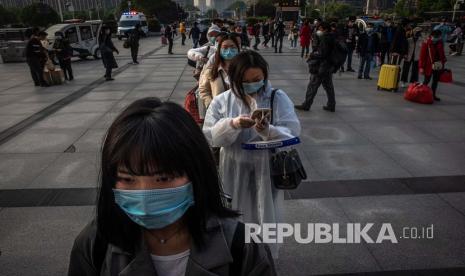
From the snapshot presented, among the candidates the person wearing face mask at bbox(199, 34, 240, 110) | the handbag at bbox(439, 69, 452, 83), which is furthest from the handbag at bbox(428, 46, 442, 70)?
the person wearing face mask at bbox(199, 34, 240, 110)

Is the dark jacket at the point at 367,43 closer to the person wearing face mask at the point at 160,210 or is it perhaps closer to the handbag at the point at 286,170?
the handbag at the point at 286,170

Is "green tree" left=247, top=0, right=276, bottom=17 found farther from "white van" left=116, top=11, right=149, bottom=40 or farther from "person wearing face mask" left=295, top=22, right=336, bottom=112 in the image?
"person wearing face mask" left=295, top=22, right=336, bottom=112

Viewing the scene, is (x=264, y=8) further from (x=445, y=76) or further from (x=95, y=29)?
(x=445, y=76)

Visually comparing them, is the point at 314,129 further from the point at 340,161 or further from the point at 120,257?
the point at 120,257

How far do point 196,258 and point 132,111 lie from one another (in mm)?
514

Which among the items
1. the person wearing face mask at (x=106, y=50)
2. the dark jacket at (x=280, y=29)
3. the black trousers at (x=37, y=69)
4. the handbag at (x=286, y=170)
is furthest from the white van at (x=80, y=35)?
the handbag at (x=286, y=170)

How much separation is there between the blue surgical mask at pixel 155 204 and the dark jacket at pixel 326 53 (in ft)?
22.4

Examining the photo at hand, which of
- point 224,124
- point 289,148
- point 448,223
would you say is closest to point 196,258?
point 224,124

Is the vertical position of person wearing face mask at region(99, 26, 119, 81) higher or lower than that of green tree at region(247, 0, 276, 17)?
lower

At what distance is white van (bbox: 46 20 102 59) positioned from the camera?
676 inches

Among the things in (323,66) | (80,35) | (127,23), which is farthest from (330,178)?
(127,23)

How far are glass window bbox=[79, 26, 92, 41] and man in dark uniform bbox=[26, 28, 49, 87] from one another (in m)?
6.55

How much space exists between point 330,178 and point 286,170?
241cm

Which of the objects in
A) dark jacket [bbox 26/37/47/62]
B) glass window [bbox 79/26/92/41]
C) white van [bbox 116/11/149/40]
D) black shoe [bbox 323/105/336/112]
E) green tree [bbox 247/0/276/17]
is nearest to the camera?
black shoe [bbox 323/105/336/112]
